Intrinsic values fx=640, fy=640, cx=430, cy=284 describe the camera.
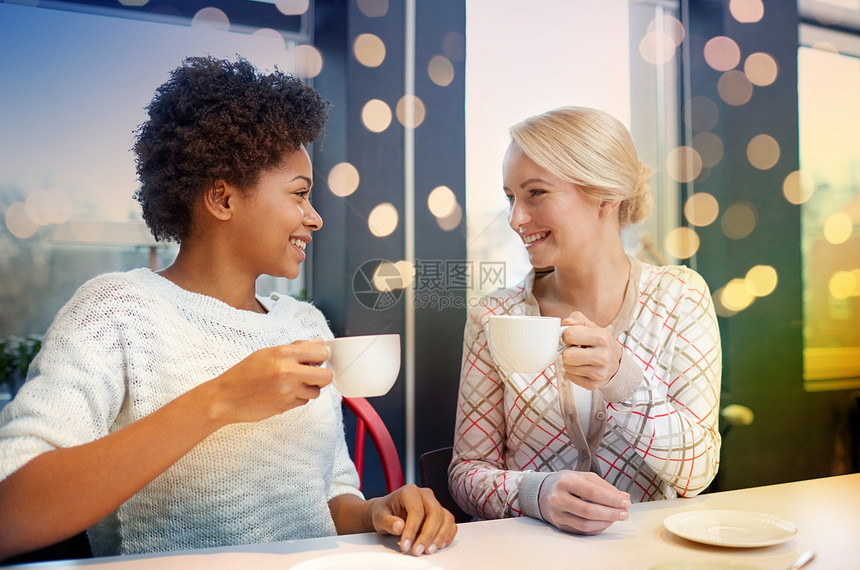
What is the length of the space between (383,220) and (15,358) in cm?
113

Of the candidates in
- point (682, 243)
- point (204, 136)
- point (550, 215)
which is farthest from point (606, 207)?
point (682, 243)

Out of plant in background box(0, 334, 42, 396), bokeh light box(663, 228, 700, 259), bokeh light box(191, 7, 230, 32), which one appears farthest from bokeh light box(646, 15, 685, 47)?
plant in background box(0, 334, 42, 396)

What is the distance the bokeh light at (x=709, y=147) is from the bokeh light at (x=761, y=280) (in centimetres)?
44

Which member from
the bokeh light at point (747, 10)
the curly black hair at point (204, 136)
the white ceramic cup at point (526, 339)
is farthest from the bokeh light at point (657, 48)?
the white ceramic cup at point (526, 339)

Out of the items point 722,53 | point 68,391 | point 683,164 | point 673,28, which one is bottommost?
point 68,391

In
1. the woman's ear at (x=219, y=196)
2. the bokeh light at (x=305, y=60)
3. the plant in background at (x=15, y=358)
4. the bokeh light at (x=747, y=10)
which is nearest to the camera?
the woman's ear at (x=219, y=196)

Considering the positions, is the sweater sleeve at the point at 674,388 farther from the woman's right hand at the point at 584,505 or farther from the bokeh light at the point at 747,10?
the bokeh light at the point at 747,10

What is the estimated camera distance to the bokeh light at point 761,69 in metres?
2.43

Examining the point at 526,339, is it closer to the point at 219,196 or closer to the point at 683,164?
the point at 219,196

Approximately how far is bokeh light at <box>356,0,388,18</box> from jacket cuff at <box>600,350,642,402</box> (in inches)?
57.3

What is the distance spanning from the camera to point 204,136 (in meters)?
1.13

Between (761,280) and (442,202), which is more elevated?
(442,202)

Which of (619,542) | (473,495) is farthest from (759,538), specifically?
(473,495)

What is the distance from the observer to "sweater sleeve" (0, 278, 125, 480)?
0.79m
